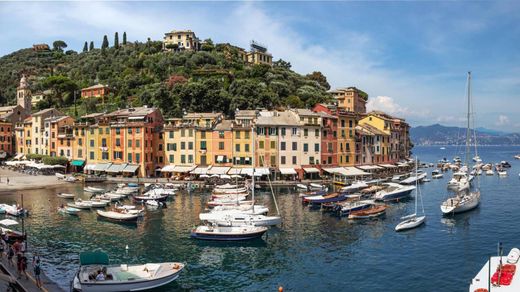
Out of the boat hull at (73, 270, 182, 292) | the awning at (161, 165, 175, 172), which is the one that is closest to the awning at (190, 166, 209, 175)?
the awning at (161, 165, 175, 172)

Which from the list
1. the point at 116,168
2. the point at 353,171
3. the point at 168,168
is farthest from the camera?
the point at 116,168

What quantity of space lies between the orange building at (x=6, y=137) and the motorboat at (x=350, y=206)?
319 ft

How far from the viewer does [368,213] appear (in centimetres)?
5631

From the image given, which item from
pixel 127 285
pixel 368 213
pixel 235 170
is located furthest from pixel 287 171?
pixel 127 285

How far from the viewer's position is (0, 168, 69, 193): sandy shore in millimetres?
79812

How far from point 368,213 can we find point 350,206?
9.10ft

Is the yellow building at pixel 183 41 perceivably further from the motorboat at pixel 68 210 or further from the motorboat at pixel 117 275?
the motorboat at pixel 117 275

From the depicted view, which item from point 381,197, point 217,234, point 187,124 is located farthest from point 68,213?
point 381,197

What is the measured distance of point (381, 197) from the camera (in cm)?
6906

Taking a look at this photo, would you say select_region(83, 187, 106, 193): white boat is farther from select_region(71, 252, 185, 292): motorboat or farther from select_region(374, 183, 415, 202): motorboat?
select_region(374, 183, 415, 202): motorboat

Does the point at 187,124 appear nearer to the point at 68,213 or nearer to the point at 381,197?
the point at 68,213

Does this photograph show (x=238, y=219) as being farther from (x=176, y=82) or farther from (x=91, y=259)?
(x=176, y=82)

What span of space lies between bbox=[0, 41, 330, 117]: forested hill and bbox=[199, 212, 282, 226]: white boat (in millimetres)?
60830

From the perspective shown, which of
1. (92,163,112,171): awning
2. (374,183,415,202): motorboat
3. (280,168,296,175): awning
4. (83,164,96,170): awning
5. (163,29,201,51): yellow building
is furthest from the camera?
(163,29,201,51): yellow building
